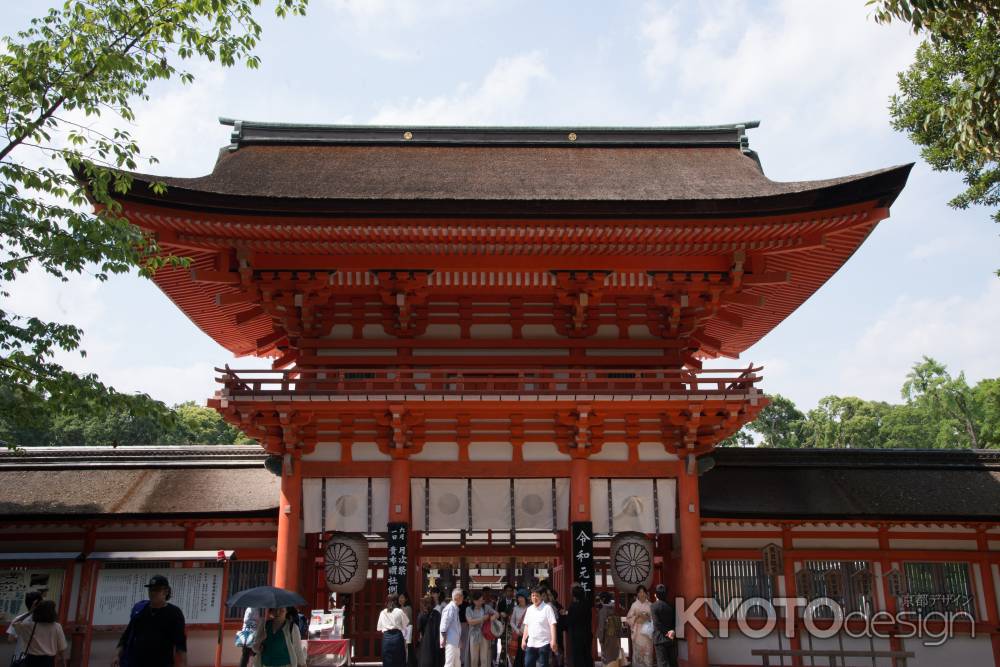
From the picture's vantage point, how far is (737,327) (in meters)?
18.2

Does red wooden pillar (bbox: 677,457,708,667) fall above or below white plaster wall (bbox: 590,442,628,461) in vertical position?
below

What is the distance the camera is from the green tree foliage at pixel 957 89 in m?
10.6

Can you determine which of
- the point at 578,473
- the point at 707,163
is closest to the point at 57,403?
the point at 578,473

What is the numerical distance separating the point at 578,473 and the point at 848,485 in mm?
5729

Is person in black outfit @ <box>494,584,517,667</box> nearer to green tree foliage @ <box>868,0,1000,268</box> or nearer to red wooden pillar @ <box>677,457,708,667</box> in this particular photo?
red wooden pillar @ <box>677,457,708,667</box>

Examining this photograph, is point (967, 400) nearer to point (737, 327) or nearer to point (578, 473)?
point (737, 327)

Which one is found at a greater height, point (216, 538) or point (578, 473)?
point (578, 473)

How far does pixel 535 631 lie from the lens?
433 inches

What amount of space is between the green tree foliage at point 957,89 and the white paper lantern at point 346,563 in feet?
36.6

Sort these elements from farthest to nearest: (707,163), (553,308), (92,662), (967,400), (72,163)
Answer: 1. (967,400)
2. (707,163)
3. (553,308)
4. (92,662)
5. (72,163)

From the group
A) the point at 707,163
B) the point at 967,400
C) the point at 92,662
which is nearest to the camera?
the point at 92,662

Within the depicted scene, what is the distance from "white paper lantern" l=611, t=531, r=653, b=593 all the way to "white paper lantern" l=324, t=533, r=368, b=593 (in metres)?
4.29

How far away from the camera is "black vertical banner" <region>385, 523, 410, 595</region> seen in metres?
13.5

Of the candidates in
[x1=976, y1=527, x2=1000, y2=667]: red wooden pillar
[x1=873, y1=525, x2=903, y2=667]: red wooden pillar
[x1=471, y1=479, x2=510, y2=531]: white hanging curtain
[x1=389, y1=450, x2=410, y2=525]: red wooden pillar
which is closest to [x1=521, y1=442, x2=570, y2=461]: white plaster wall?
[x1=471, y1=479, x2=510, y2=531]: white hanging curtain
